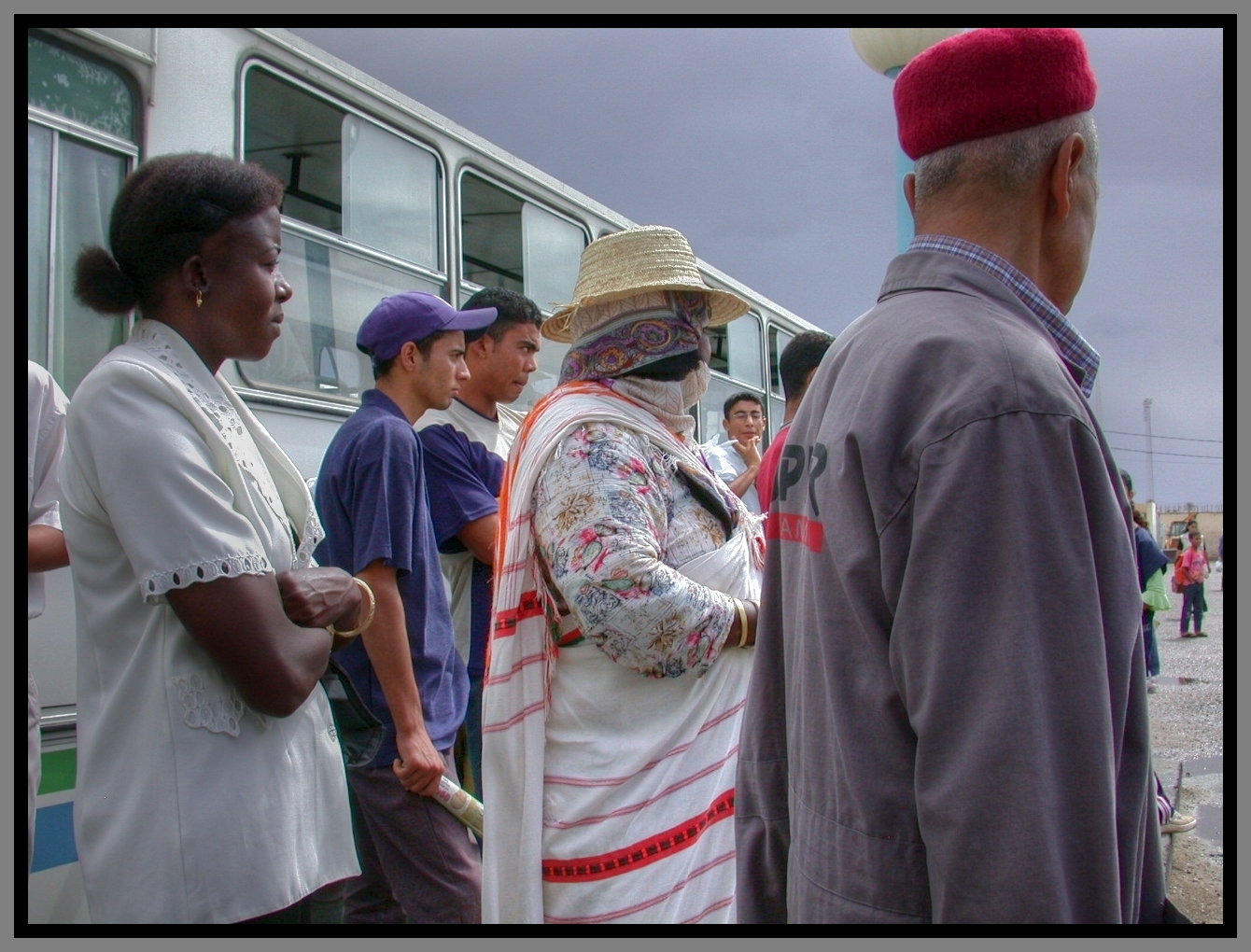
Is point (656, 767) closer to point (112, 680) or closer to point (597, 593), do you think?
point (597, 593)

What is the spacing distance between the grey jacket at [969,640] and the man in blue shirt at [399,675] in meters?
1.50

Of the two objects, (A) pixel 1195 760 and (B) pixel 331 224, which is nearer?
(B) pixel 331 224

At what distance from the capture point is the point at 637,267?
2.35 meters

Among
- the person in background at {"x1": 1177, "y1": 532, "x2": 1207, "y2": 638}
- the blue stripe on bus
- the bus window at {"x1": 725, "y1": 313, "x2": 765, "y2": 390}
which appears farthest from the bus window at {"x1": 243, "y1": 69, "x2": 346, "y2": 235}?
the person in background at {"x1": 1177, "y1": 532, "x2": 1207, "y2": 638}

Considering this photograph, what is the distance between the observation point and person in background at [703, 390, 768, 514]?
229 inches

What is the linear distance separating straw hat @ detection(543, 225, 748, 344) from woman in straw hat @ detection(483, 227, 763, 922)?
252 mm

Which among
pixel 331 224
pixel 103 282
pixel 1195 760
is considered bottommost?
pixel 1195 760

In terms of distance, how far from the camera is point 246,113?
11.3ft

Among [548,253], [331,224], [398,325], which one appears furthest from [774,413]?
[398,325]

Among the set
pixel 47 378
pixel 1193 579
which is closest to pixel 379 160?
pixel 47 378

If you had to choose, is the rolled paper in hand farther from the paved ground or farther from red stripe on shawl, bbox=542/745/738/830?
the paved ground

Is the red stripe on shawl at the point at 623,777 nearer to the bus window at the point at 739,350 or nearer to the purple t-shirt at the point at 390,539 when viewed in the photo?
the purple t-shirt at the point at 390,539

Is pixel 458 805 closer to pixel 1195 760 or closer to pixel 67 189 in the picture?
pixel 67 189

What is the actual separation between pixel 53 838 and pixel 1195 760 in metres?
7.87
